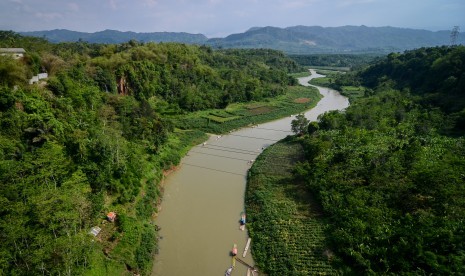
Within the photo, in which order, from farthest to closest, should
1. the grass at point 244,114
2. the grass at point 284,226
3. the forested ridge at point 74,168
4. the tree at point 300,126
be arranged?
the grass at point 244,114 → the tree at point 300,126 → the grass at point 284,226 → the forested ridge at point 74,168

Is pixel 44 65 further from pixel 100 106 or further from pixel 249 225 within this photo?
pixel 249 225

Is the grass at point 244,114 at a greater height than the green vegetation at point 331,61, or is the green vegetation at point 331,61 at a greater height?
the green vegetation at point 331,61

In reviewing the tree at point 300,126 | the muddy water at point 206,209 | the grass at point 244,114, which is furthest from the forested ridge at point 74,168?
the tree at point 300,126

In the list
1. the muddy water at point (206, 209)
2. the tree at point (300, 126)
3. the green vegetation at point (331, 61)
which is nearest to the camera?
the muddy water at point (206, 209)

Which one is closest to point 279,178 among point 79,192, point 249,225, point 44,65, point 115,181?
point 249,225

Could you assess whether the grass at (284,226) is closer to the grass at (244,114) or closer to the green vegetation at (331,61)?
the grass at (244,114)

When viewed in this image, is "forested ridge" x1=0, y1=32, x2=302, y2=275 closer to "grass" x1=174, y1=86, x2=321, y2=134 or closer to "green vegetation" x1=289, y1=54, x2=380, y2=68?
"grass" x1=174, y1=86, x2=321, y2=134

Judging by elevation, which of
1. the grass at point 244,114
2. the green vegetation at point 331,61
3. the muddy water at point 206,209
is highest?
the green vegetation at point 331,61

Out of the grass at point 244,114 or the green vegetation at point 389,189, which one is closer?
the green vegetation at point 389,189
